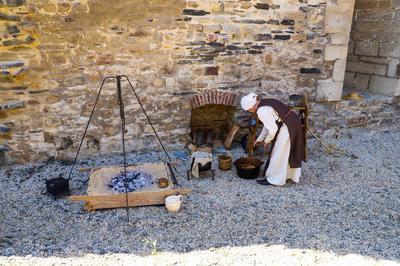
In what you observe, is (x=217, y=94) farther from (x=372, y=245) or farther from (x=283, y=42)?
(x=372, y=245)

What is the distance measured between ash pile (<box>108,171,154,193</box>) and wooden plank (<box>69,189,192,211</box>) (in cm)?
12

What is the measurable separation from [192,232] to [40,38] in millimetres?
3153

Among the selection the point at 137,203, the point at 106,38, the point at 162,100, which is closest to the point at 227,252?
the point at 137,203

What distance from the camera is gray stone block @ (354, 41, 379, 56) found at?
6.33 m

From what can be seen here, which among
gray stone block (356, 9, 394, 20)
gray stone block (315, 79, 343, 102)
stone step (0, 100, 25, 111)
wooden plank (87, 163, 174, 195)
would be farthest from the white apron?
gray stone block (356, 9, 394, 20)

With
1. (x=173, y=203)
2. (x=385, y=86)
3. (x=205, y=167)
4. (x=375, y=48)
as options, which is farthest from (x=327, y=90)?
(x=173, y=203)

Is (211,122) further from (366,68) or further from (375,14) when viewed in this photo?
(375,14)

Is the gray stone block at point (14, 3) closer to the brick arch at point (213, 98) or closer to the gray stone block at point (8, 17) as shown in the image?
the gray stone block at point (8, 17)

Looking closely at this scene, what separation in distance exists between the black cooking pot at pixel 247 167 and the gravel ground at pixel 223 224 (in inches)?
4.3

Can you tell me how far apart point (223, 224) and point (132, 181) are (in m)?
1.26

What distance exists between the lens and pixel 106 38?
4.66m

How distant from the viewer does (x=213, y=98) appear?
530cm

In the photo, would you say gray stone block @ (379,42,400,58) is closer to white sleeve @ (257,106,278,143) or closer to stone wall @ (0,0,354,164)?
stone wall @ (0,0,354,164)

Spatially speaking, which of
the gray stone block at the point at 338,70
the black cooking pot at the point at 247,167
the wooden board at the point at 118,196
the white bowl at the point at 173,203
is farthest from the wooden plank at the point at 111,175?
the gray stone block at the point at 338,70
